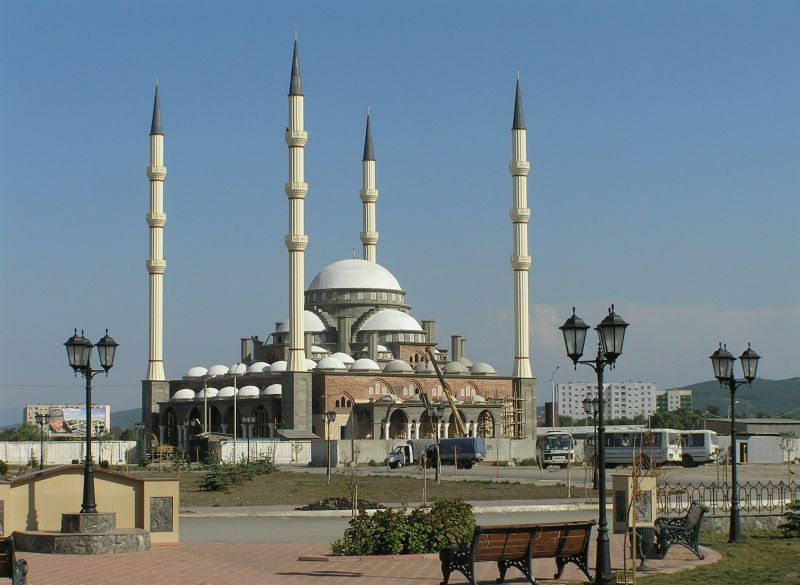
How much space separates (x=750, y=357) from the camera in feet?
64.4

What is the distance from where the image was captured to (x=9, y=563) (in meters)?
11.0

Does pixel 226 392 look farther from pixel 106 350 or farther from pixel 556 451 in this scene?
pixel 106 350

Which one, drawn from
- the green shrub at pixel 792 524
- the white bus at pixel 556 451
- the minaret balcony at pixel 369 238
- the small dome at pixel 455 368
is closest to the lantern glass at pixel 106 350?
the green shrub at pixel 792 524

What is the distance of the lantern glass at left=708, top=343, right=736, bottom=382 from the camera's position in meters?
18.8

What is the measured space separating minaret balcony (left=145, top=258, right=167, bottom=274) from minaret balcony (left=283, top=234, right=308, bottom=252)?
364 inches

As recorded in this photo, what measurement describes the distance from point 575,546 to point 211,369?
67376 mm

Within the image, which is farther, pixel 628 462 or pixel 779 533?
pixel 628 462

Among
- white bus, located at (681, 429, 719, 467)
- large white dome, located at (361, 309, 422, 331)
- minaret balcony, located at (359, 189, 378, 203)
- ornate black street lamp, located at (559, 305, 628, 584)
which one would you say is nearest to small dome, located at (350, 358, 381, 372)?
large white dome, located at (361, 309, 422, 331)

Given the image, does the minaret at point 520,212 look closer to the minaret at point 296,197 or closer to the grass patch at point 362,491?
the minaret at point 296,197

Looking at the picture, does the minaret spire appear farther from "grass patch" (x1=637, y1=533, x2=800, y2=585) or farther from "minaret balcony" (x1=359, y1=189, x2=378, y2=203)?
"grass patch" (x1=637, y1=533, x2=800, y2=585)

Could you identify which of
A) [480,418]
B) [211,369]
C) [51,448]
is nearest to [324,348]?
[211,369]

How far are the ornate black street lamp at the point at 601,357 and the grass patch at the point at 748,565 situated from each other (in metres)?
0.72

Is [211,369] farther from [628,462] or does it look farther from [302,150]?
[628,462]

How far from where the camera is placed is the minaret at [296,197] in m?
67.6
